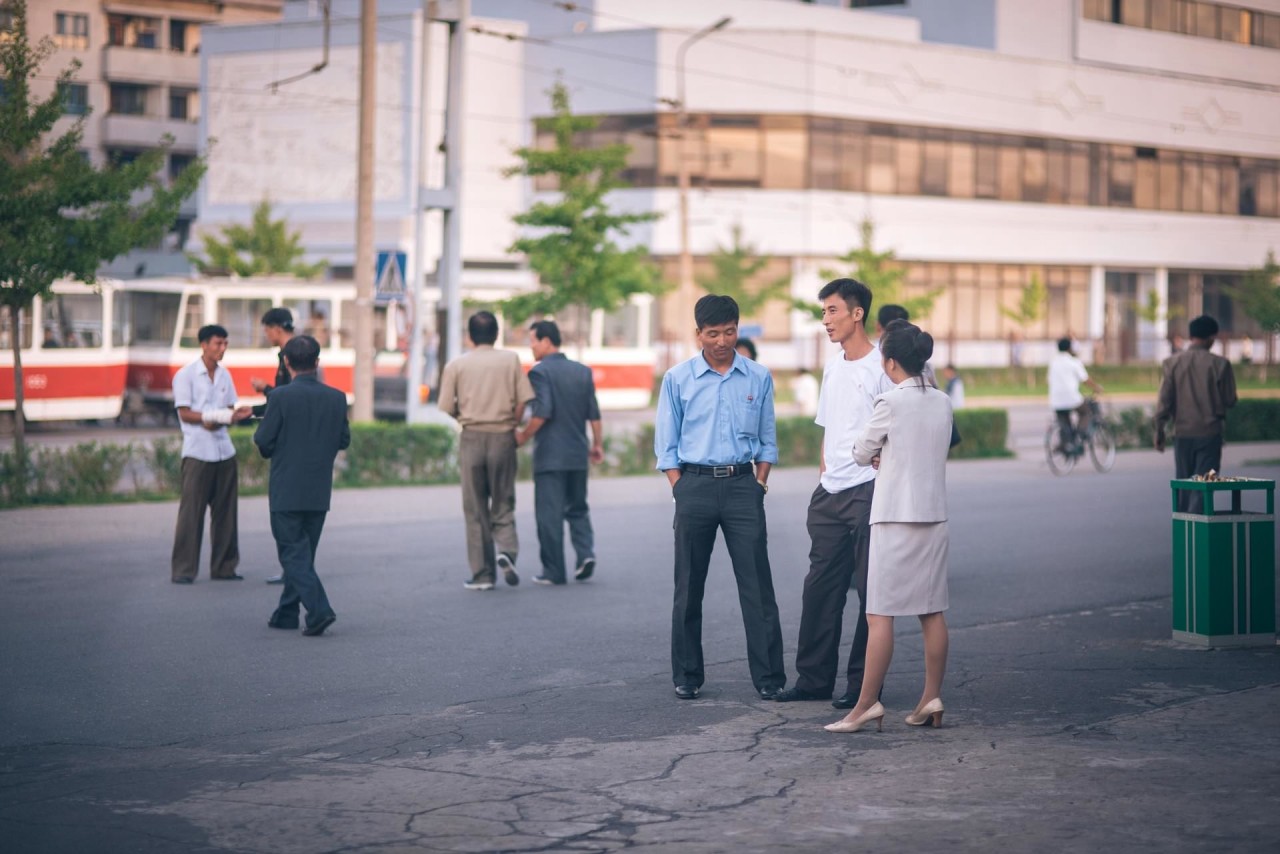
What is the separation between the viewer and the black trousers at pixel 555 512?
12570 millimetres

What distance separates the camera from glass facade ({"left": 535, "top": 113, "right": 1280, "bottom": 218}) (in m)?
56.3

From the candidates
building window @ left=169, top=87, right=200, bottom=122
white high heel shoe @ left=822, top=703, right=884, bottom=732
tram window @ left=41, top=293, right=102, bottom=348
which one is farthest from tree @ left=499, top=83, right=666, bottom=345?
building window @ left=169, top=87, right=200, bottom=122

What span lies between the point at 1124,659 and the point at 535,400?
4.94 metres

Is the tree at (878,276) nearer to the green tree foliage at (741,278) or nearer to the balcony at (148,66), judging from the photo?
the green tree foliage at (741,278)

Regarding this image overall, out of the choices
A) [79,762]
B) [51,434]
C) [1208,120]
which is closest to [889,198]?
[1208,120]

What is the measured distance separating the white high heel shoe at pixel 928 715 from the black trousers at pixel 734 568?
829 mm

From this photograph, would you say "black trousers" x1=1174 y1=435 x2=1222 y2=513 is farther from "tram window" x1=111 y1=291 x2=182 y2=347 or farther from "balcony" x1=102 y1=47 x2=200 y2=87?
"balcony" x1=102 y1=47 x2=200 y2=87

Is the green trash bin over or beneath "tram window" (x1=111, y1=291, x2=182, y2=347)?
beneath

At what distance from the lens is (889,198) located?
58.7 meters

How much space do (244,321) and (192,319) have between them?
1.06 metres

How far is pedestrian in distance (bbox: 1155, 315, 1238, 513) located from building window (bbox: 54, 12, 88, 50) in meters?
59.3

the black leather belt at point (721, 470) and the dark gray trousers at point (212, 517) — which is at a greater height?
the black leather belt at point (721, 470)

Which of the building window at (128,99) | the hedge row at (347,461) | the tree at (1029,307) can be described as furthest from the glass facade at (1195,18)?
the hedge row at (347,461)

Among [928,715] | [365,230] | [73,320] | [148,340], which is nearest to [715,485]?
[928,715]
